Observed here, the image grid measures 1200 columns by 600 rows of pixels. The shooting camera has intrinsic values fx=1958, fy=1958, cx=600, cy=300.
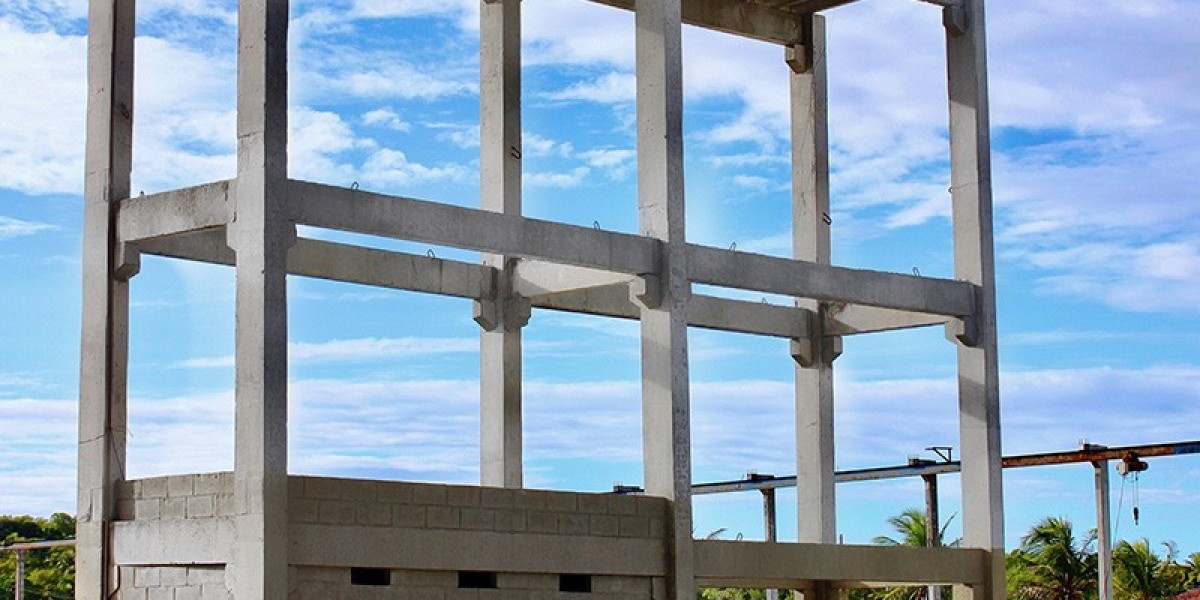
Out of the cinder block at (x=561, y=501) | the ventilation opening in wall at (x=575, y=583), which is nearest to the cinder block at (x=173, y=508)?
the cinder block at (x=561, y=501)

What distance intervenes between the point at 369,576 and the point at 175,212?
212 inches

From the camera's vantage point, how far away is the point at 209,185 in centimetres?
2458

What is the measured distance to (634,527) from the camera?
2752 centimetres

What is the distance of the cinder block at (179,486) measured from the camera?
24.8 meters

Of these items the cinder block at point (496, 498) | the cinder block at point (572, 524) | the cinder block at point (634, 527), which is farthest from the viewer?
the cinder block at point (634, 527)

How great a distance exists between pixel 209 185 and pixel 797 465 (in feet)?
49.6

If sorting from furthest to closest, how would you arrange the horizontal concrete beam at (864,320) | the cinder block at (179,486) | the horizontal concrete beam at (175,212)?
the horizontal concrete beam at (864,320) → the cinder block at (179,486) → the horizontal concrete beam at (175,212)

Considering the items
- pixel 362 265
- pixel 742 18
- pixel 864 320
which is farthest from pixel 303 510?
pixel 742 18

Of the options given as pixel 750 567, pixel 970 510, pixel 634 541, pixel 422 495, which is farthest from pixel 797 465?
Answer: pixel 422 495

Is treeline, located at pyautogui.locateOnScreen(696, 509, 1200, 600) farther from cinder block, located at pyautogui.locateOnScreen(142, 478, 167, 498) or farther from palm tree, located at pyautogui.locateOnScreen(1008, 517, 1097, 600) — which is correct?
cinder block, located at pyautogui.locateOnScreen(142, 478, 167, 498)

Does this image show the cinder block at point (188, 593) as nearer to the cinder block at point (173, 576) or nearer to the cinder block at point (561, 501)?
the cinder block at point (173, 576)

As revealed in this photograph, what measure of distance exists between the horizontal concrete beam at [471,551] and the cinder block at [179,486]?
6.84 ft

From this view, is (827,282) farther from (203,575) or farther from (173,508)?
(203,575)

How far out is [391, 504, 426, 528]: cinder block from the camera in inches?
970
